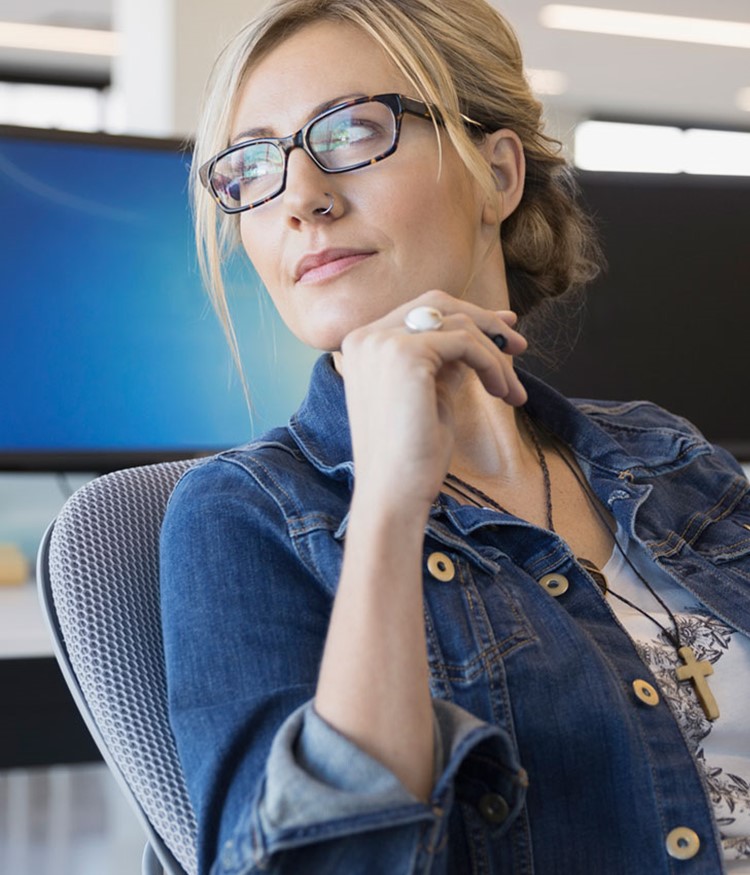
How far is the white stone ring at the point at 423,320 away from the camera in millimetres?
792

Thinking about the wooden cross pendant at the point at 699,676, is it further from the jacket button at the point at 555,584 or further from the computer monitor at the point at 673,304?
the computer monitor at the point at 673,304

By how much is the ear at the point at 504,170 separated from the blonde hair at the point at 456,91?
1 cm

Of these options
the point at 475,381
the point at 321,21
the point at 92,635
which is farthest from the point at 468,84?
the point at 92,635

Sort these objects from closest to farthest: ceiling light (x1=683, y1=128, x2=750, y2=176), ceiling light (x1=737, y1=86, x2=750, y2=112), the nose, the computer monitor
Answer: the nose
the computer monitor
ceiling light (x1=737, y1=86, x2=750, y2=112)
ceiling light (x1=683, y1=128, x2=750, y2=176)

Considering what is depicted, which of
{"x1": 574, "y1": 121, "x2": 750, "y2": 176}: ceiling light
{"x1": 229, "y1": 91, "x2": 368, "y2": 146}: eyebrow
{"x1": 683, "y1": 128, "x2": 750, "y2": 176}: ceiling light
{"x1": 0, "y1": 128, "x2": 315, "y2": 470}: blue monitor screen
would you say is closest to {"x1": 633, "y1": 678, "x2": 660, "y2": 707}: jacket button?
{"x1": 229, "y1": 91, "x2": 368, "y2": 146}: eyebrow

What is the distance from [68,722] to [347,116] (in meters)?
1.06

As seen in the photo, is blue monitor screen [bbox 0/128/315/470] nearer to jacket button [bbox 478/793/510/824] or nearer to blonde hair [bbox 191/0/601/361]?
blonde hair [bbox 191/0/601/361]

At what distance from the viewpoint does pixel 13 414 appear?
1794 millimetres

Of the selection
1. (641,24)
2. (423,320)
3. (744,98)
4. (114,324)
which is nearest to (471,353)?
(423,320)

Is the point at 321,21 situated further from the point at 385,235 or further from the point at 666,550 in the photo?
the point at 666,550

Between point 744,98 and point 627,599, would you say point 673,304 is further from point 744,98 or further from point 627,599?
point 744,98

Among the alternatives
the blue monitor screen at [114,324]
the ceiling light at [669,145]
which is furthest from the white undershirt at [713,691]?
the ceiling light at [669,145]

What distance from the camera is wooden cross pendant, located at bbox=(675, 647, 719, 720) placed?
946 millimetres

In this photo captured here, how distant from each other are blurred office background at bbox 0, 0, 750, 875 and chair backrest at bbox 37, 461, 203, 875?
57 cm
